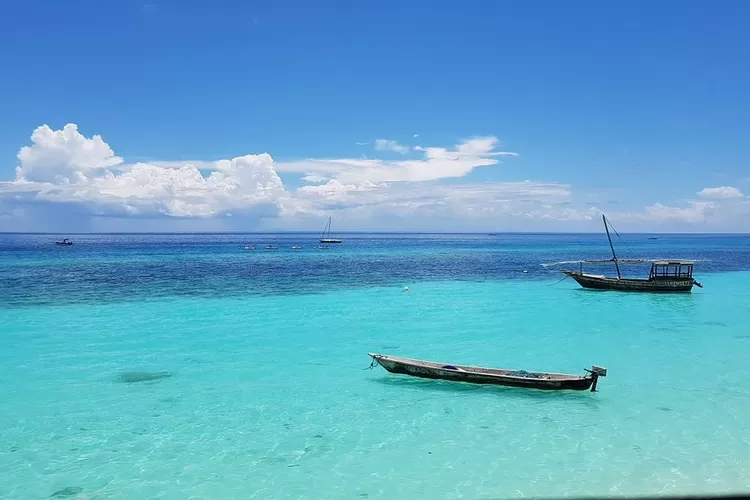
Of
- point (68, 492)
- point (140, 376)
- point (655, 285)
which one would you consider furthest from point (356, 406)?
point (655, 285)

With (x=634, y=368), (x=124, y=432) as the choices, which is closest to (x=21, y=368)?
(x=124, y=432)

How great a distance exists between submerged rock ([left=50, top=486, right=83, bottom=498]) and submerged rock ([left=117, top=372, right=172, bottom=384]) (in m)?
8.35

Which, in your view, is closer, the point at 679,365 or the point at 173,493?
the point at 173,493

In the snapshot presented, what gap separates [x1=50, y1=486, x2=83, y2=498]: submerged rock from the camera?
12453 millimetres

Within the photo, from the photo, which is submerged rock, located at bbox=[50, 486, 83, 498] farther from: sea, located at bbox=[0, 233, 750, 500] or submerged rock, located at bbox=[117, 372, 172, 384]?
submerged rock, located at bbox=[117, 372, 172, 384]

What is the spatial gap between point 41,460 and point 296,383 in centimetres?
891

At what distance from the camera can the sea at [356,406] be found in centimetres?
1338

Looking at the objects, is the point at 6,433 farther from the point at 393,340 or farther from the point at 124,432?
the point at 393,340

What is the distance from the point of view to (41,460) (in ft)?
46.8

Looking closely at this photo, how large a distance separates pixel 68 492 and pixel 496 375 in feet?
44.1

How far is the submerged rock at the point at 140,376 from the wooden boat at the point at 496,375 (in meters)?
8.89

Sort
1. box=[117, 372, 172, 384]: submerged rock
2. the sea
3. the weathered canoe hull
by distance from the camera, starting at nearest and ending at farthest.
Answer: the sea
box=[117, 372, 172, 384]: submerged rock
the weathered canoe hull

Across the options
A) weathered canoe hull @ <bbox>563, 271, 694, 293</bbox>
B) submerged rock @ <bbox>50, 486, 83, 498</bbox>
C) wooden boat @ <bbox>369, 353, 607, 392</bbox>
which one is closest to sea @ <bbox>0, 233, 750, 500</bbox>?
submerged rock @ <bbox>50, 486, 83, 498</bbox>

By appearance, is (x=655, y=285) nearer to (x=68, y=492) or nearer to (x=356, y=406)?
(x=356, y=406)
